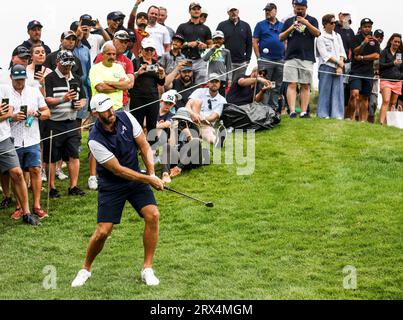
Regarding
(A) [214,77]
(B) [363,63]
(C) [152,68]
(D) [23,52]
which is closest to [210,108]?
(A) [214,77]

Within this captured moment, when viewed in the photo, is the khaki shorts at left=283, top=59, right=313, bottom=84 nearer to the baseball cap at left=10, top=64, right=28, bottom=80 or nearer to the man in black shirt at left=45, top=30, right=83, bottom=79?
the man in black shirt at left=45, top=30, right=83, bottom=79

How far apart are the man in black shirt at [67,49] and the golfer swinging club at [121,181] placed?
486 centimetres

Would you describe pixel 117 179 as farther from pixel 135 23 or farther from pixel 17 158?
pixel 135 23

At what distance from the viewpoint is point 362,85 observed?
19.3m

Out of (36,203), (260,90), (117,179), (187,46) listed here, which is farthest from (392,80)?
(117,179)

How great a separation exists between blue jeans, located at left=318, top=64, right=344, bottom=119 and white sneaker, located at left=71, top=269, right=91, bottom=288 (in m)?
8.67

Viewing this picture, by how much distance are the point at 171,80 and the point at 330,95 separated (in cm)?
354

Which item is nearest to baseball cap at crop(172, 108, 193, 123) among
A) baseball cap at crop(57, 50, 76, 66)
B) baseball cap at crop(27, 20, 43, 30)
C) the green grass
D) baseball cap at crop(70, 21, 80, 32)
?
the green grass

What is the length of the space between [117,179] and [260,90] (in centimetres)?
781

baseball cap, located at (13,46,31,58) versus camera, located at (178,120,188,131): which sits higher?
baseball cap, located at (13,46,31,58)

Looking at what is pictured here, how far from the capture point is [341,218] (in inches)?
530

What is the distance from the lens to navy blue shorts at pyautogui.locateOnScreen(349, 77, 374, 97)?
62.9 feet

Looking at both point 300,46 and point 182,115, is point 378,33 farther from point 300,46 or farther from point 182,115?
point 182,115

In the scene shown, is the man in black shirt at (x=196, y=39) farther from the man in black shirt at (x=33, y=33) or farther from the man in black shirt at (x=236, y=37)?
the man in black shirt at (x=33, y=33)
